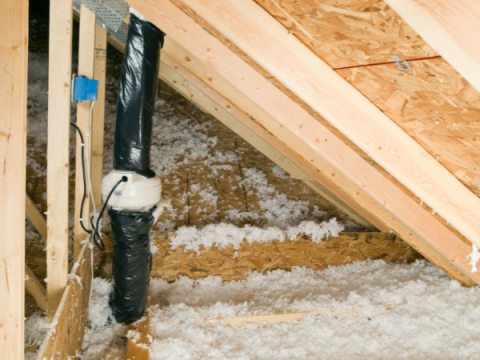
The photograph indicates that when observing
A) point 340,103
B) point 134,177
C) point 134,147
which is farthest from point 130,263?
point 340,103

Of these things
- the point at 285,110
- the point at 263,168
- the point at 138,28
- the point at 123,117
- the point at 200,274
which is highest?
the point at 138,28

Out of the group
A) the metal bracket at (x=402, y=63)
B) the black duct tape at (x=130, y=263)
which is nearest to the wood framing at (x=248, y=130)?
the black duct tape at (x=130, y=263)

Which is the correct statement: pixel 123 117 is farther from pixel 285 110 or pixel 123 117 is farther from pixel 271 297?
pixel 271 297

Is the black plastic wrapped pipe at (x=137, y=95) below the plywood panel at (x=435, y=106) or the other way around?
below

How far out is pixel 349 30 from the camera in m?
0.98

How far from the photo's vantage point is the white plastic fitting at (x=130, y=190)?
182 cm

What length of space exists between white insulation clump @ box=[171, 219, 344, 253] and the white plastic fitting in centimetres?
90

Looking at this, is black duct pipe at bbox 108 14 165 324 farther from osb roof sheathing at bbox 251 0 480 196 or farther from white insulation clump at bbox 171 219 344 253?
osb roof sheathing at bbox 251 0 480 196

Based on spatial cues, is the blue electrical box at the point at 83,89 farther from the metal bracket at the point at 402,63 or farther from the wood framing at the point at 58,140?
the metal bracket at the point at 402,63

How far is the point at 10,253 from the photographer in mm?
921

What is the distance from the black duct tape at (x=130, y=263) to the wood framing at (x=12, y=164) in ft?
3.10

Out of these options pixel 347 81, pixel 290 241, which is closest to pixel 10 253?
pixel 347 81

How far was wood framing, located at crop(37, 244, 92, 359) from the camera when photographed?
1.42m

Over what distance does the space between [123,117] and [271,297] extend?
1655 millimetres
